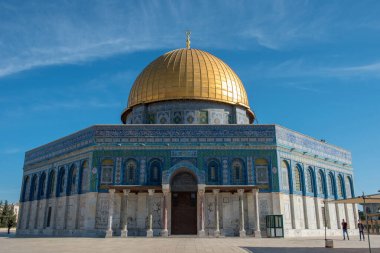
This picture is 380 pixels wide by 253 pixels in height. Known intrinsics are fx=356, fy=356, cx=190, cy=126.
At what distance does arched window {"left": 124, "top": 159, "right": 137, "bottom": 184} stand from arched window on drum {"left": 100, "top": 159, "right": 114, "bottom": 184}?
99cm

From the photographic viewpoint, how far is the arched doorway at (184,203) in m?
22.1

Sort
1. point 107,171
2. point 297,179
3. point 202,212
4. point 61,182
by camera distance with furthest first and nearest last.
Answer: point 61,182 < point 297,179 < point 107,171 < point 202,212

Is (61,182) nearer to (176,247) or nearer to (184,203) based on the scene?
(184,203)

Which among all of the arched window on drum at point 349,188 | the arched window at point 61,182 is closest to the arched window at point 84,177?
the arched window at point 61,182

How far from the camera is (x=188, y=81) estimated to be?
27.1m

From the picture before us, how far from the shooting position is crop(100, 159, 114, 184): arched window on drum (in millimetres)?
23094

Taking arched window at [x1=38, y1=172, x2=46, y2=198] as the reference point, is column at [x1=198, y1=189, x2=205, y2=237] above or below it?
below

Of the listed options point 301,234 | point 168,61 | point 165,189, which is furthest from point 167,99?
point 301,234

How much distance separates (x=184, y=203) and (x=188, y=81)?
31.2ft

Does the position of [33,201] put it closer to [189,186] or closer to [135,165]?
[135,165]

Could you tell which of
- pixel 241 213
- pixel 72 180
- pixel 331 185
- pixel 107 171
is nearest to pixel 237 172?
pixel 241 213

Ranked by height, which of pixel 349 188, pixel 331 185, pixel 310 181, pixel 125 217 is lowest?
pixel 125 217

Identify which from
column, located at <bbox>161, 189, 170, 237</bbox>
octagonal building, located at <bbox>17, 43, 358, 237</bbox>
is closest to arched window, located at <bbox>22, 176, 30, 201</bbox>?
octagonal building, located at <bbox>17, 43, 358, 237</bbox>

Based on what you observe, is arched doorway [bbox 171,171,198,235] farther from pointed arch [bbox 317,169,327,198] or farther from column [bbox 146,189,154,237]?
pointed arch [bbox 317,169,327,198]
